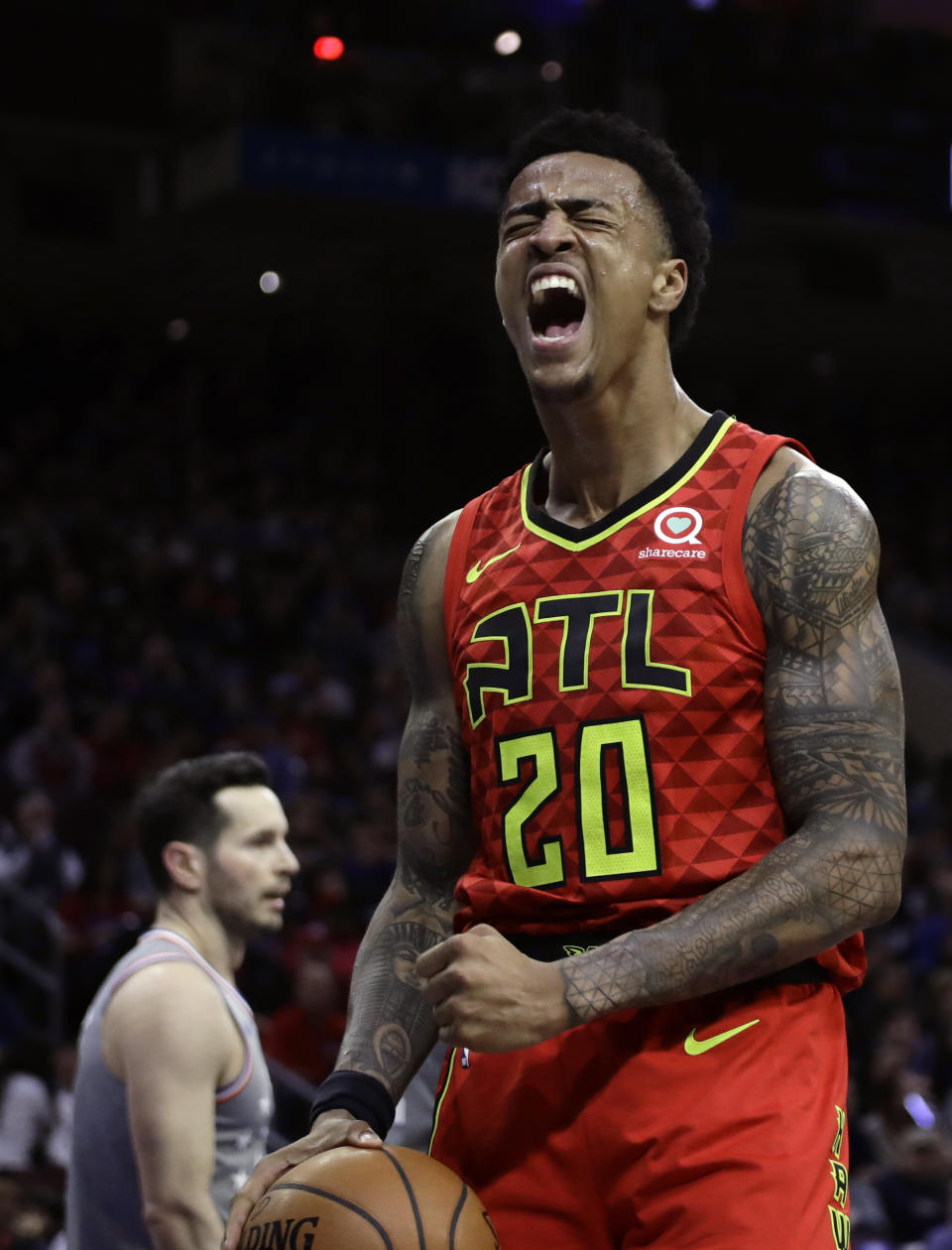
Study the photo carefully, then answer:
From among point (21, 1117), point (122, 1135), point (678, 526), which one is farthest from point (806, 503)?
point (21, 1117)

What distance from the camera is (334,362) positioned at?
1909 centimetres

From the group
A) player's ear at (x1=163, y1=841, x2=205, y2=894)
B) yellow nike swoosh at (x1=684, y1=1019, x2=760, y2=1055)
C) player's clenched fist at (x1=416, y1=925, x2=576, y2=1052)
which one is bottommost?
yellow nike swoosh at (x1=684, y1=1019, x2=760, y2=1055)

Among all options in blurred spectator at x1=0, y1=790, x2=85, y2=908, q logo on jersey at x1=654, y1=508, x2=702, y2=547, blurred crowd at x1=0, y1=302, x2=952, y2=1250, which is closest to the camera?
q logo on jersey at x1=654, y1=508, x2=702, y2=547

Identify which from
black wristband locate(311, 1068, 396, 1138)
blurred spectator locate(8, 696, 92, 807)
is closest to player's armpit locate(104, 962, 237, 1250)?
black wristband locate(311, 1068, 396, 1138)

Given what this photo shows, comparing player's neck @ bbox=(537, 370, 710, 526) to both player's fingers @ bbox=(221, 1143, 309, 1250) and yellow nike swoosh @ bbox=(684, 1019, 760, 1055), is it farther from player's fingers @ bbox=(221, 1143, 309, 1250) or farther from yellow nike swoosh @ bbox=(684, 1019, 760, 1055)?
player's fingers @ bbox=(221, 1143, 309, 1250)

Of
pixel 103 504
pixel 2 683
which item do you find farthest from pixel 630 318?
pixel 103 504

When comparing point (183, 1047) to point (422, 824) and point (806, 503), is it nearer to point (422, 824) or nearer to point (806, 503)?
point (422, 824)

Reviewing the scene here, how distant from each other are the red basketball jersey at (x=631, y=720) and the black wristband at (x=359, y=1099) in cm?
29

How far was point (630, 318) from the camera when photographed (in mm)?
2656

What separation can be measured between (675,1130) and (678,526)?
2.75 ft

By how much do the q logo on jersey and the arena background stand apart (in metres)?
6.49

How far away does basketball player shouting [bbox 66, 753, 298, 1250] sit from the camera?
153 inches

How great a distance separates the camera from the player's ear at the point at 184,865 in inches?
178

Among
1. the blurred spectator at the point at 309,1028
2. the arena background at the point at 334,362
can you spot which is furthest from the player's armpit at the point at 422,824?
the arena background at the point at 334,362
